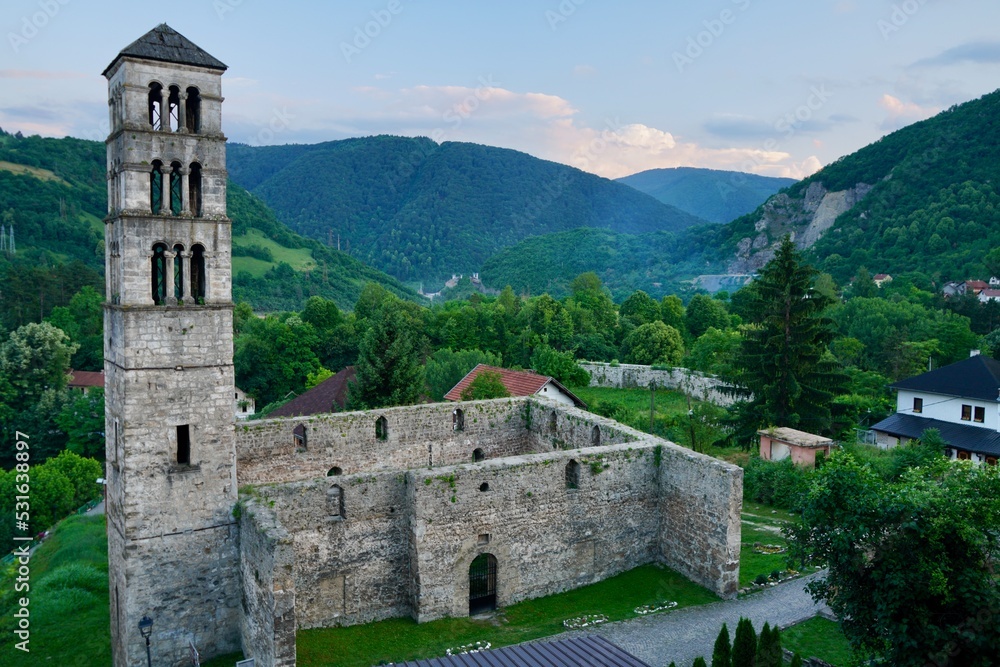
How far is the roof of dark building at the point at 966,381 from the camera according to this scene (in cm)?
3453

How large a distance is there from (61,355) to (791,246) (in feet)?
170

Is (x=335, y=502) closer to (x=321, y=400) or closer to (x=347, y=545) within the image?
(x=347, y=545)

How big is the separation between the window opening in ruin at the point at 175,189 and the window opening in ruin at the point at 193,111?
Result: 0.88 m

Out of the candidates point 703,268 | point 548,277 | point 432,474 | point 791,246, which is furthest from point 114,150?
point 703,268

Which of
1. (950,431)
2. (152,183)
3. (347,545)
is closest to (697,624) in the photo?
(347,545)

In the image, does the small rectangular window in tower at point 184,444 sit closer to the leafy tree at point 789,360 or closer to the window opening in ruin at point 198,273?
the window opening in ruin at point 198,273

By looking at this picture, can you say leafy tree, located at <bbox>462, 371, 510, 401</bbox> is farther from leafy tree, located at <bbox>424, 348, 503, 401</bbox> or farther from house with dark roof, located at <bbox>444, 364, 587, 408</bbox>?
leafy tree, located at <bbox>424, 348, 503, 401</bbox>

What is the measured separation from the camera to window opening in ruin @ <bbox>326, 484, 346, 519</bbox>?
17.3 m

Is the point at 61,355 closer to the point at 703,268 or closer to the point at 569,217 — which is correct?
the point at 703,268

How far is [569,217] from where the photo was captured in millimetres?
185125

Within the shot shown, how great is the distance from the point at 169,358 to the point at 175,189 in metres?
3.65

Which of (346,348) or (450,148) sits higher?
(450,148)

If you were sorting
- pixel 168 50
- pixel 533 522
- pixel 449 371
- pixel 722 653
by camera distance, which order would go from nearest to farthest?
pixel 722 653 < pixel 168 50 < pixel 533 522 < pixel 449 371

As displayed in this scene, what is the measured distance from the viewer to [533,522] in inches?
747
